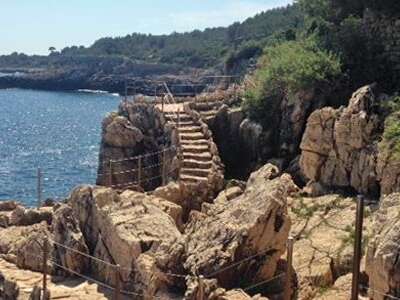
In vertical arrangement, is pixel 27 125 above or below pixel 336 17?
below

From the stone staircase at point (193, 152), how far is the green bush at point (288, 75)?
243 cm

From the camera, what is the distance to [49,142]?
76312 mm

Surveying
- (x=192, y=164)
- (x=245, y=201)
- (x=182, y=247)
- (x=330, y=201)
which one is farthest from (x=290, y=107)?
(x=182, y=247)

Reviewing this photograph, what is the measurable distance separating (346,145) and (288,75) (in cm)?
526

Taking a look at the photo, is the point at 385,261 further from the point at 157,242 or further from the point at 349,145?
the point at 349,145

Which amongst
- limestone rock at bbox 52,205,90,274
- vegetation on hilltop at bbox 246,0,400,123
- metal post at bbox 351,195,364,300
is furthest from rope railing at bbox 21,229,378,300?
vegetation on hilltop at bbox 246,0,400,123

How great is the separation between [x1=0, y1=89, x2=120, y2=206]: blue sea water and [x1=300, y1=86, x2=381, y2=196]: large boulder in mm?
22280

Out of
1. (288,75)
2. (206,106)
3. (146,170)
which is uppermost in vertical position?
(288,75)

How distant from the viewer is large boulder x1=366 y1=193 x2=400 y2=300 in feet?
42.8

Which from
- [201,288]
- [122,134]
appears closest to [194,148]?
[122,134]

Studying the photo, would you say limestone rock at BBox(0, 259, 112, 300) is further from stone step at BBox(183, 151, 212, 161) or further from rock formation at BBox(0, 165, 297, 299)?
stone step at BBox(183, 151, 212, 161)

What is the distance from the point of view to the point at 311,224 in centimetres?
1956

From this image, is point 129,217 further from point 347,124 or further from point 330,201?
point 347,124

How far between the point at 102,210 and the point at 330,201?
6.63 m
